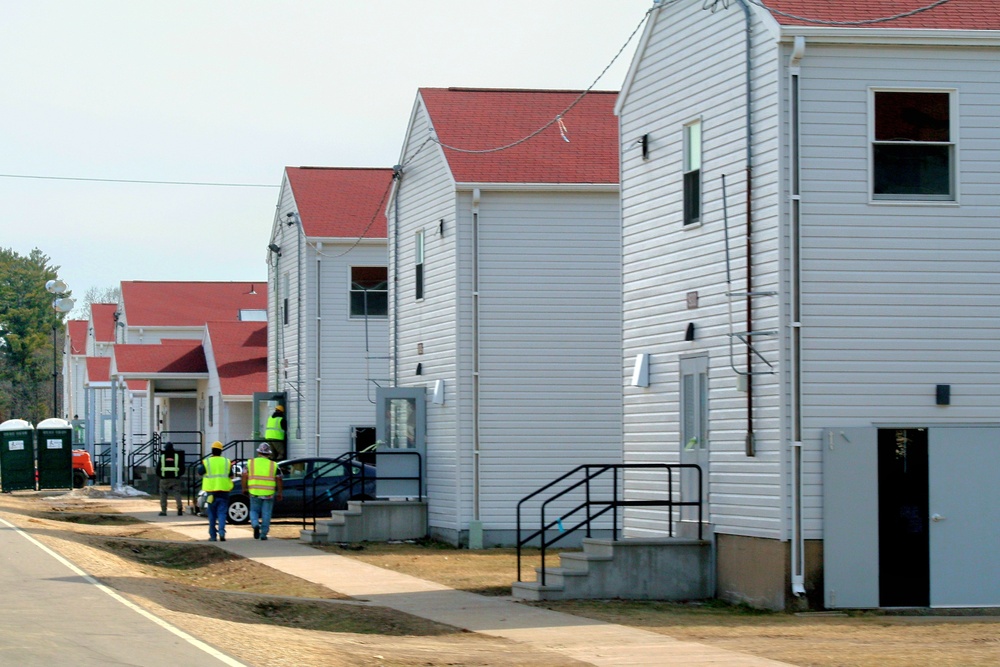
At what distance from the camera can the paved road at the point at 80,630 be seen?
12117mm

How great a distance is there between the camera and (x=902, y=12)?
17359 millimetres

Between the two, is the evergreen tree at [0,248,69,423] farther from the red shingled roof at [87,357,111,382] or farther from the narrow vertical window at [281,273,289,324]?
the narrow vertical window at [281,273,289,324]

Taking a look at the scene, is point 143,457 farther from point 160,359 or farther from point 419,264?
point 419,264

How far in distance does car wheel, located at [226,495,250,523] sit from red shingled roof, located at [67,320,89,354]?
56.4 m

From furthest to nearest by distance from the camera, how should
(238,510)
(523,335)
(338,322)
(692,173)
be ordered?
(338,322) → (238,510) → (523,335) → (692,173)

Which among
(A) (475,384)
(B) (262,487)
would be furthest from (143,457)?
(A) (475,384)

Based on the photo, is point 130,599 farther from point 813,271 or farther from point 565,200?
Result: point 565,200

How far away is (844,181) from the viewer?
55.4ft

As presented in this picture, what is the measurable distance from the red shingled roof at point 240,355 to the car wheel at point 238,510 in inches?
515

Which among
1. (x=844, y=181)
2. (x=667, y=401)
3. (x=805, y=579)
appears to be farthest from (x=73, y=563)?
(x=844, y=181)

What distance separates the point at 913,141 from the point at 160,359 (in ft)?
117

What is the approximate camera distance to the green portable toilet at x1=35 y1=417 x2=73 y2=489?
46969mm

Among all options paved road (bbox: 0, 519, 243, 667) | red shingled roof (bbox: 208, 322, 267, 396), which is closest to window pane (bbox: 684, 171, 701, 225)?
paved road (bbox: 0, 519, 243, 667)

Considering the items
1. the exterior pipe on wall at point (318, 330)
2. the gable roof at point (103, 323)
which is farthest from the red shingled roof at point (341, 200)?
the gable roof at point (103, 323)
